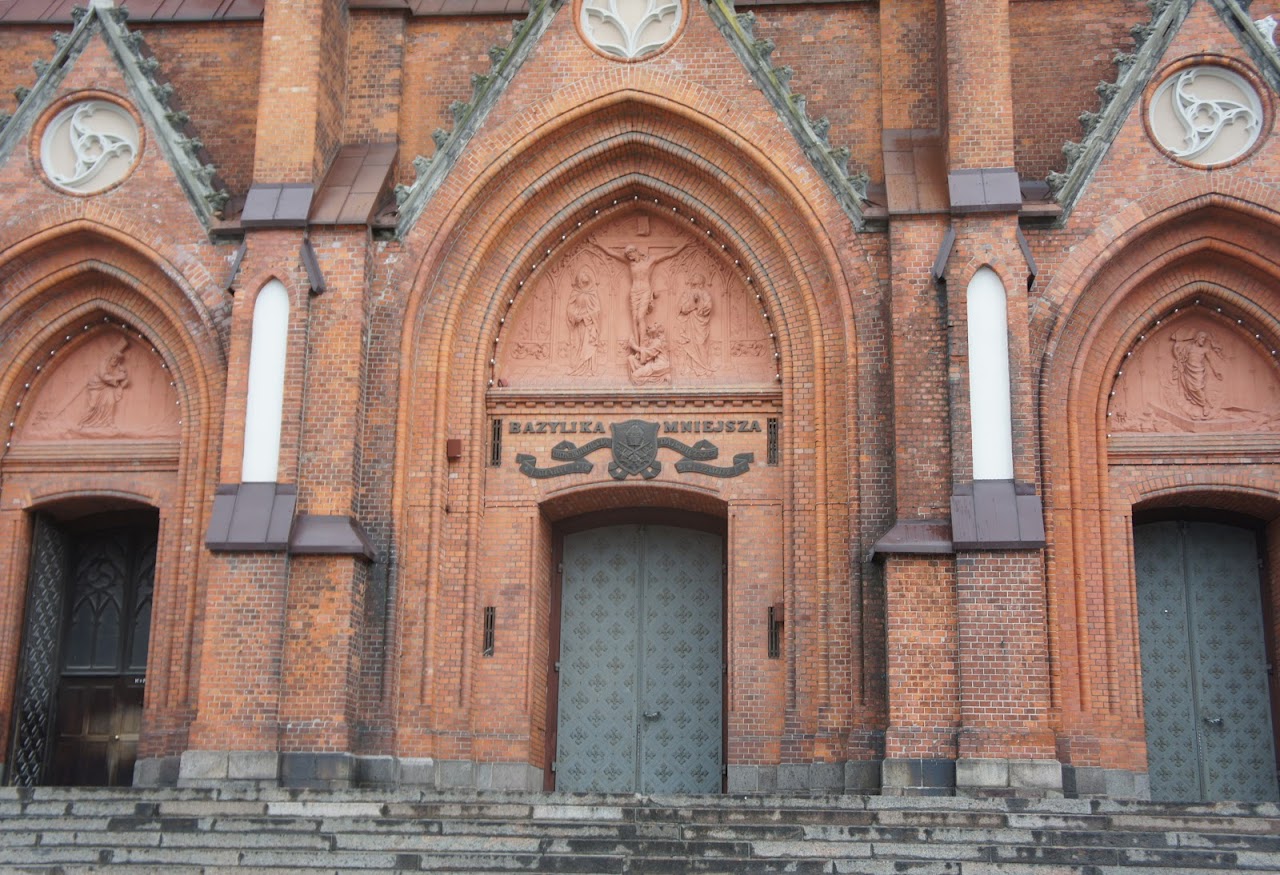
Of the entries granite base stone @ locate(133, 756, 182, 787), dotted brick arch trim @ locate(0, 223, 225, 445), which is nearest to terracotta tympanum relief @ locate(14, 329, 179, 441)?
dotted brick arch trim @ locate(0, 223, 225, 445)

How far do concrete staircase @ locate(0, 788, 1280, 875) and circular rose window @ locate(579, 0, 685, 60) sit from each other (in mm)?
8388

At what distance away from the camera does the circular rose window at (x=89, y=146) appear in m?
19.5

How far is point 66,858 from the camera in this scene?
45.4ft

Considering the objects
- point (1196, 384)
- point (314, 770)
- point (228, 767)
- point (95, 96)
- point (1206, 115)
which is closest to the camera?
point (228, 767)

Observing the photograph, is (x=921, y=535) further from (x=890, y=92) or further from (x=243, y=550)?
(x=243, y=550)

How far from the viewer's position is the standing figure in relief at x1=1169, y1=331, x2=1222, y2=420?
62.4 ft

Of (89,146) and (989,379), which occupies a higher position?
(89,146)

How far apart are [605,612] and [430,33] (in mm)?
6711

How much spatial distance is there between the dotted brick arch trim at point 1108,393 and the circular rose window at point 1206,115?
536mm

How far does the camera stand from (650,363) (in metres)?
19.5

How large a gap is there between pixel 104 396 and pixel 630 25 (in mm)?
7047

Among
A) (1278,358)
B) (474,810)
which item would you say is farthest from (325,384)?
(1278,358)

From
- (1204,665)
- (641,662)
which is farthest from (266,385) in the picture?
(1204,665)

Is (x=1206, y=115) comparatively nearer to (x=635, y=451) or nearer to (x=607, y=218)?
(x=607, y=218)
